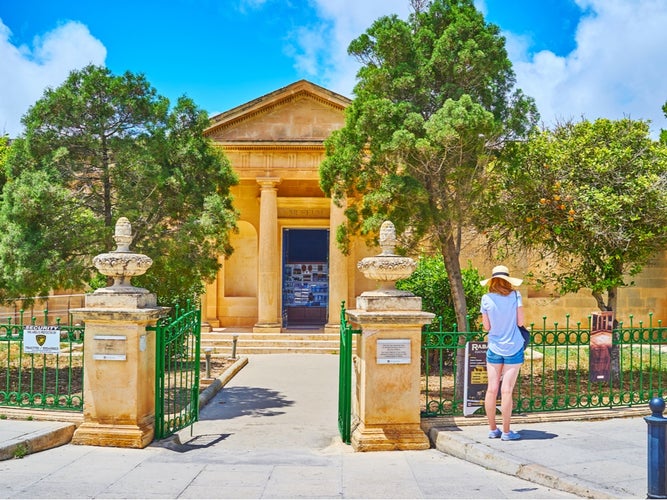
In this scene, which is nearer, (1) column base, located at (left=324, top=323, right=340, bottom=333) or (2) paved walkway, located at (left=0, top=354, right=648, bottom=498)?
(2) paved walkway, located at (left=0, top=354, right=648, bottom=498)

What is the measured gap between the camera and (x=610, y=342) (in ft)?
28.3

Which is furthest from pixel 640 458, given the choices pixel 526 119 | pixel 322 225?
pixel 322 225

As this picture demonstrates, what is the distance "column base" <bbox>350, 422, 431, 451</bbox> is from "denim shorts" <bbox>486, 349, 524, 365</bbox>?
105 cm

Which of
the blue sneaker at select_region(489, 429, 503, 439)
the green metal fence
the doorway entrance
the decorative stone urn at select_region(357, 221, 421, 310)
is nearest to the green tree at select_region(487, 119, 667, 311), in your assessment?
the decorative stone urn at select_region(357, 221, 421, 310)

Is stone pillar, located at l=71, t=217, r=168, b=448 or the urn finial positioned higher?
the urn finial

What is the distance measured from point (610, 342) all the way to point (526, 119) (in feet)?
11.3

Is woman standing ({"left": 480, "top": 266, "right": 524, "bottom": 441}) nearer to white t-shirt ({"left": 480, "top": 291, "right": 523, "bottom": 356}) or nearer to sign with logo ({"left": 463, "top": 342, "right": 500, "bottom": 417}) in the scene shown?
white t-shirt ({"left": 480, "top": 291, "right": 523, "bottom": 356})

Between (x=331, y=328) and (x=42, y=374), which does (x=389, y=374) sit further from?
(x=331, y=328)

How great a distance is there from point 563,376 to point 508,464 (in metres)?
6.96

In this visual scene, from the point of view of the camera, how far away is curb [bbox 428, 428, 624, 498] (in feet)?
16.6

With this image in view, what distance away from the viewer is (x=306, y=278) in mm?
21312

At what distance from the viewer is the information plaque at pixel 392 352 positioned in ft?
22.6

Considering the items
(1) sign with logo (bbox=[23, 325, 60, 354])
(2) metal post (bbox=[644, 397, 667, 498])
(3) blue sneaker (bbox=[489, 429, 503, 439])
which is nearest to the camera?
(2) metal post (bbox=[644, 397, 667, 498])

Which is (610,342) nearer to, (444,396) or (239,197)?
(444,396)
